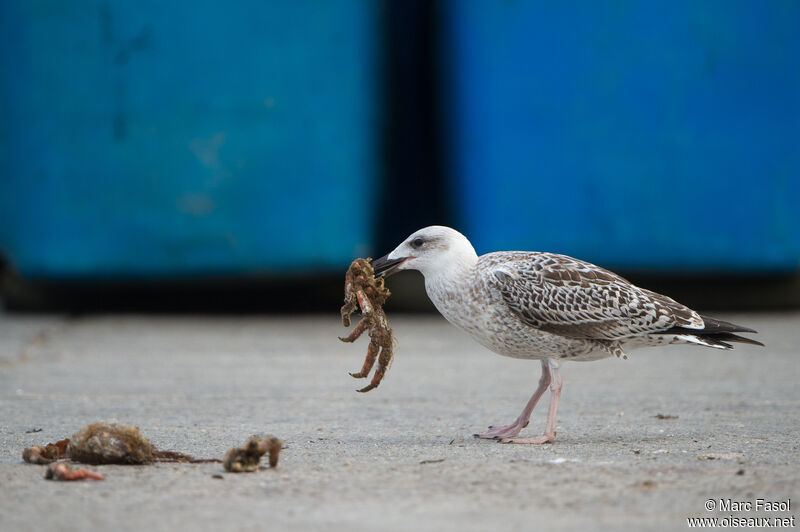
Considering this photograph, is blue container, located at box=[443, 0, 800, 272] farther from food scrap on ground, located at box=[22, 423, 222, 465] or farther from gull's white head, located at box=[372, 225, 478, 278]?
food scrap on ground, located at box=[22, 423, 222, 465]

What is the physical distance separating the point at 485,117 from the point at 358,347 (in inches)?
98.3

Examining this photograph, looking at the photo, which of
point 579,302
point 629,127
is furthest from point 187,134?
point 579,302

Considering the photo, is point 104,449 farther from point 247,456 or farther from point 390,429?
point 390,429

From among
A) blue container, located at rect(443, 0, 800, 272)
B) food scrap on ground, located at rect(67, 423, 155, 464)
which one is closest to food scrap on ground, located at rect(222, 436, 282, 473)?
food scrap on ground, located at rect(67, 423, 155, 464)

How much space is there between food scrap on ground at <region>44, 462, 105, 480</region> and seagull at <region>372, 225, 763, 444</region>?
68.0 inches

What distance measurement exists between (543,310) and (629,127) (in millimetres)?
5438

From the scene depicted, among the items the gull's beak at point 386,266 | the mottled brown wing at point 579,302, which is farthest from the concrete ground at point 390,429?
the gull's beak at point 386,266

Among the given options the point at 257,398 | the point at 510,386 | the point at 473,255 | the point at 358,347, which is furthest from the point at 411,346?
the point at 473,255

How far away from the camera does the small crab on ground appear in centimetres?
515

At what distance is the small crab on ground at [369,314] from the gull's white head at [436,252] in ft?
0.48

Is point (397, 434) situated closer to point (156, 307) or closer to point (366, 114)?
point (366, 114)

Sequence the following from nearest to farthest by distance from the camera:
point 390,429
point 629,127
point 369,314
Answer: point 369,314 → point 390,429 → point 629,127

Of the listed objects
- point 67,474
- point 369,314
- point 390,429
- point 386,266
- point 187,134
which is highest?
point 187,134

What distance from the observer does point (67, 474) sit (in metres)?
3.97
